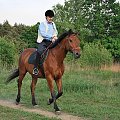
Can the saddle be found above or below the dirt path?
above

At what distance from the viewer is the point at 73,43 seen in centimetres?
836

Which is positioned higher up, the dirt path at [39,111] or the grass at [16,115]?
the grass at [16,115]

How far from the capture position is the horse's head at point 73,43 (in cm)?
820

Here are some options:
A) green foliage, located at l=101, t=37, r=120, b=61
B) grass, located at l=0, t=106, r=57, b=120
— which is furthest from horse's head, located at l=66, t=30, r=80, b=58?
green foliage, located at l=101, t=37, r=120, b=61

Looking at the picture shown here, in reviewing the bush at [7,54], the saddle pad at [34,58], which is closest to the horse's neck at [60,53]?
the saddle pad at [34,58]

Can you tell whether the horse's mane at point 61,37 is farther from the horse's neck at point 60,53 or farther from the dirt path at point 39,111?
the dirt path at point 39,111

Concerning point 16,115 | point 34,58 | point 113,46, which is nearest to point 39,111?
point 16,115

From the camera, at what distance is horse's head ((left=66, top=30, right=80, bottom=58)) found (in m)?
8.20

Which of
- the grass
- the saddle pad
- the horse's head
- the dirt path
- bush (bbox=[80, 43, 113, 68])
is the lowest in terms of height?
the dirt path

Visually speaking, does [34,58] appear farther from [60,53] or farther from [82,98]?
[82,98]

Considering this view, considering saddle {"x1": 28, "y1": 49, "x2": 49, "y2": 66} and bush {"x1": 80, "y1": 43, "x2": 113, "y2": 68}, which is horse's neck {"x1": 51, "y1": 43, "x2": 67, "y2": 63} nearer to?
saddle {"x1": 28, "y1": 49, "x2": 49, "y2": 66}

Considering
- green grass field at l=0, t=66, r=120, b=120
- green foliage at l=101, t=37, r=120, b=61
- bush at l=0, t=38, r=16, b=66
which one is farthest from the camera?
green foliage at l=101, t=37, r=120, b=61

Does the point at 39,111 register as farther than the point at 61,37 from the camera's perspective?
Yes

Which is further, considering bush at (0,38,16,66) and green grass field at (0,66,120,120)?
bush at (0,38,16,66)
